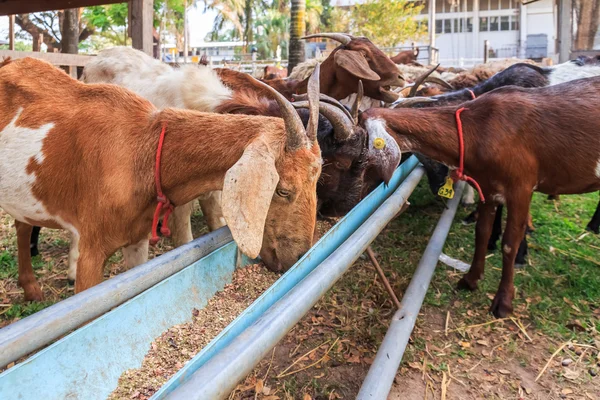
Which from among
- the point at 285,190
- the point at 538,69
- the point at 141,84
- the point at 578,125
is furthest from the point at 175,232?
the point at 538,69

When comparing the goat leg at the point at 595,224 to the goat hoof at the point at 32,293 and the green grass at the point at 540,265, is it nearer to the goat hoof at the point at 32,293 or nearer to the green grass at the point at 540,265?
the green grass at the point at 540,265

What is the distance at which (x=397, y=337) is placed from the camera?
289cm

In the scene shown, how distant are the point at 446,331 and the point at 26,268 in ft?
12.0

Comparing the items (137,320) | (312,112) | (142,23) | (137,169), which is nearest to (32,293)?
(137,169)

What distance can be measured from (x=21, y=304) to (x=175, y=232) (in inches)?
58.6

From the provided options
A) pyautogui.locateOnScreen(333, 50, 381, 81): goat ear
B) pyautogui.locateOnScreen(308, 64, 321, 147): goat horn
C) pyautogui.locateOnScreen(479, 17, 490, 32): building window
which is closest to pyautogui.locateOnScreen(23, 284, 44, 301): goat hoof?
pyautogui.locateOnScreen(308, 64, 321, 147): goat horn

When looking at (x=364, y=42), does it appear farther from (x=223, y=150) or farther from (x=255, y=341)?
(x=255, y=341)

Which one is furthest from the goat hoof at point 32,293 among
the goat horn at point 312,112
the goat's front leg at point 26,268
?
the goat horn at point 312,112

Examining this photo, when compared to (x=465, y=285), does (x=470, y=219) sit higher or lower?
higher

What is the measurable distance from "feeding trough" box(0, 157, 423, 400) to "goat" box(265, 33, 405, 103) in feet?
10.9

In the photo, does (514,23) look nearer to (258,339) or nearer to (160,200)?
(160,200)

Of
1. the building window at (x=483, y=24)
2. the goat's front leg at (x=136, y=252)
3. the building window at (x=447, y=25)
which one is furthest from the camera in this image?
the building window at (x=447, y=25)

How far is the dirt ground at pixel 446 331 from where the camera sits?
3275 mm

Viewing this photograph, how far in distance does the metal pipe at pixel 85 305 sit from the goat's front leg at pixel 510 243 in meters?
2.67
